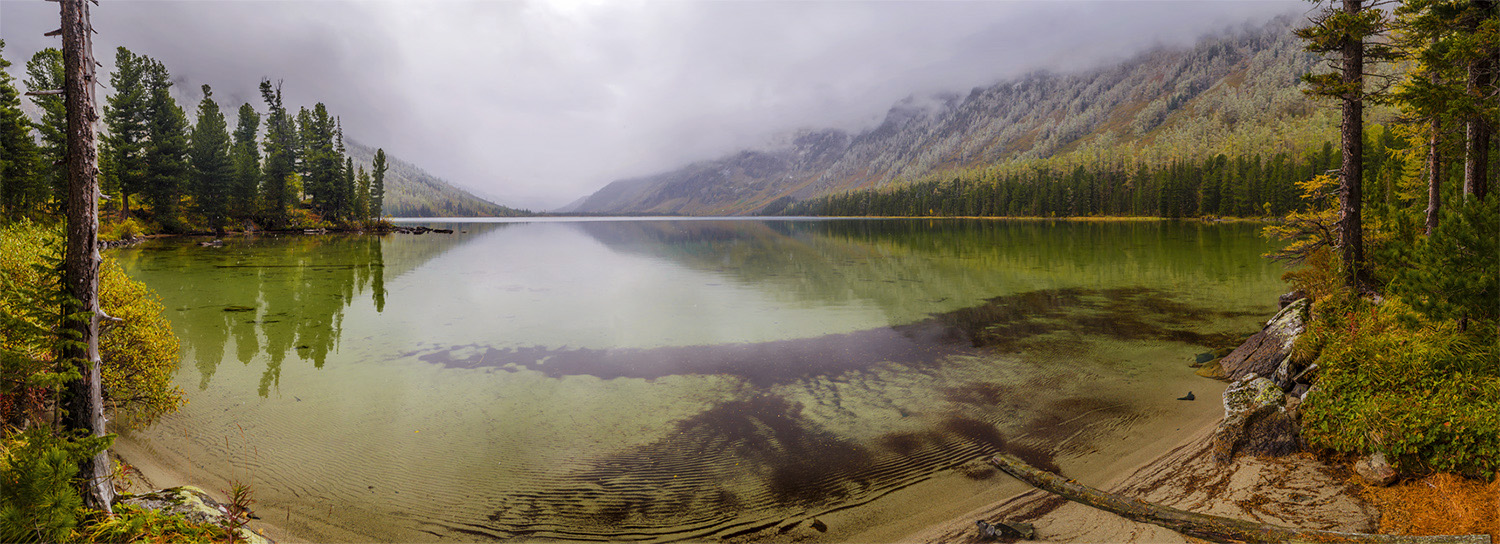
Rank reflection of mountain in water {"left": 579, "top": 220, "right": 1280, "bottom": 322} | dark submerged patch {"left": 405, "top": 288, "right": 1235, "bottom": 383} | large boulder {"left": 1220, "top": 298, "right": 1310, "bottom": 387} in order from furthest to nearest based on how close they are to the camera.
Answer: reflection of mountain in water {"left": 579, "top": 220, "right": 1280, "bottom": 322} → dark submerged patch {"left": 405, "top": 288, "right": 1235, "bottom": 383} → large boulder {"left": 1220, "top": 298, "right": 1310, "bottom": 387}

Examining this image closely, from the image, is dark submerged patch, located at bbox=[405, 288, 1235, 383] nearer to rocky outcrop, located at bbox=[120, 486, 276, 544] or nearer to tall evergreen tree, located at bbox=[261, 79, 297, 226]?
rocky outcrop, located at bbox=[120, 486, 276, 544]

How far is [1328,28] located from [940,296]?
56.5 feet

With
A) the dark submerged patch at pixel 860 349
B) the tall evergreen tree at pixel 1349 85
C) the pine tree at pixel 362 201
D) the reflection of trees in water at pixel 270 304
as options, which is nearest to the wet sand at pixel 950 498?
the dark submerged patch at pixel 860 349

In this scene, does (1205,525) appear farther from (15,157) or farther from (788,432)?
(15,157)

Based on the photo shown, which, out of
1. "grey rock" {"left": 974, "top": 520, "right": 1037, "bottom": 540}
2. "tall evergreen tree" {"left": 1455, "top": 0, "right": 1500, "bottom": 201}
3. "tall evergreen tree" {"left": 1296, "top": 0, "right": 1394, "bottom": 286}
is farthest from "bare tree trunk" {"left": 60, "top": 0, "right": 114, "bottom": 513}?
"tall evergreen tree" {"left": 1296, "top": 0, "right": 1394, "bottom": 286}

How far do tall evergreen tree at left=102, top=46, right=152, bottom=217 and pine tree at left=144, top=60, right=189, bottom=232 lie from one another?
0.82 m

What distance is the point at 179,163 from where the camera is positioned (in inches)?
2928

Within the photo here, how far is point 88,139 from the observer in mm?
6441

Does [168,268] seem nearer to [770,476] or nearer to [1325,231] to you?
[770,476]

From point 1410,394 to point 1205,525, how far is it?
16.3ft

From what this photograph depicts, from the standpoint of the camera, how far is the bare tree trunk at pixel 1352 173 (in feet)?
43.2

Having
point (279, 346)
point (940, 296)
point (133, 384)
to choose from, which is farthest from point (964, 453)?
point (279, 346)

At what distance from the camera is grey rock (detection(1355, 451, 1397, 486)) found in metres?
7.81

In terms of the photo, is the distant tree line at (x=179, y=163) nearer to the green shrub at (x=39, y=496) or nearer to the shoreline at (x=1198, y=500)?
the green shrub at (x=39, y=496)
